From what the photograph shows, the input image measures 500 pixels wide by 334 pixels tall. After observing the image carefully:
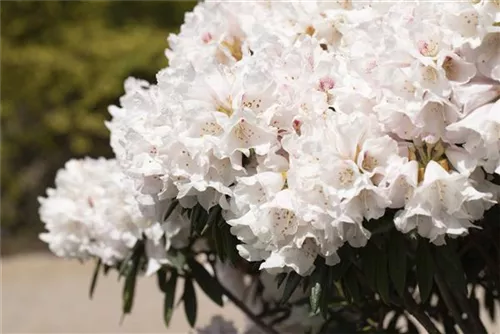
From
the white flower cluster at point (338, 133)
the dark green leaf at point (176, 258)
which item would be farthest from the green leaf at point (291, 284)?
the dark green leaf at point (176, 258)

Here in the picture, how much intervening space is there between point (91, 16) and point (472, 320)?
9103 millimetres

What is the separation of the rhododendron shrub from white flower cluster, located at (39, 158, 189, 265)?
113 mm

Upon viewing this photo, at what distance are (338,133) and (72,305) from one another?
569cm

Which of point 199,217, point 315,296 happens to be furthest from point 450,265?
point 199,217

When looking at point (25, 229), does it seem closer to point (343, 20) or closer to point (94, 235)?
point (94, 235)

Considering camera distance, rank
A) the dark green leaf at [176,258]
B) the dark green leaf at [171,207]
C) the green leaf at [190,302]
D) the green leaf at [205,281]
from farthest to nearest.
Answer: the green leaf at [190,302] → the green leaf at [205,281] → the dark green leaf at [176,258] → the dark green leaf at [171,207]

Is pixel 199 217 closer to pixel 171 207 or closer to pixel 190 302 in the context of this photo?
pixel 171 207

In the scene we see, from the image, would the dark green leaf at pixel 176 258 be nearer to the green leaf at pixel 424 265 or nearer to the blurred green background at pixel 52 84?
the green leaf at pixel 424 265

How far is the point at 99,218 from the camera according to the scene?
224 centimetres

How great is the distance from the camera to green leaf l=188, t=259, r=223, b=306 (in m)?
2.24

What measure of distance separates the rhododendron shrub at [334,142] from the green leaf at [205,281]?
31 cm

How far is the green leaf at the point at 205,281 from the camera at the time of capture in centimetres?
224

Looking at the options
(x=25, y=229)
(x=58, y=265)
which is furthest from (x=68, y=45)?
(x=58, y=265)

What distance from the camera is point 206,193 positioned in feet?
A: 5.43
